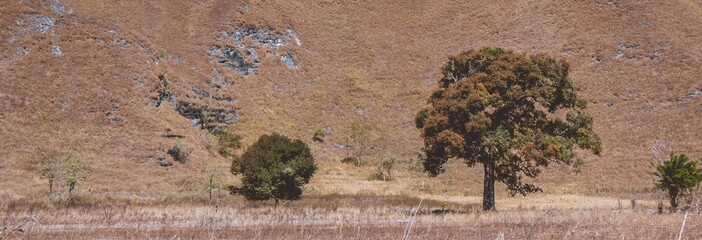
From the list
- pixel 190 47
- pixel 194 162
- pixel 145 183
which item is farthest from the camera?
pixel 190 47

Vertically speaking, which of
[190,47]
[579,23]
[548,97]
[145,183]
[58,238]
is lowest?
[145,183]

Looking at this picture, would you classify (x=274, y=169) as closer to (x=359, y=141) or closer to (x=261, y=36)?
(x=359, y=141)

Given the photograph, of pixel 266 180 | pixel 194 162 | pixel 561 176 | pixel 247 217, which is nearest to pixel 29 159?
pixel 194 162

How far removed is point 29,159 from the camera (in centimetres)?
4262

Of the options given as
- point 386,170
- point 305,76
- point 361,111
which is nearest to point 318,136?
point 361,111

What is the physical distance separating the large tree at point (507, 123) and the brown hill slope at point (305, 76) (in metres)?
17.7

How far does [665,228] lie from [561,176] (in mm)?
46097

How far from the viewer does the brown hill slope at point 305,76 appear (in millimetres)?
48562

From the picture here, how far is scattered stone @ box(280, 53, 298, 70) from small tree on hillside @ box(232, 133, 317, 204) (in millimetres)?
45872

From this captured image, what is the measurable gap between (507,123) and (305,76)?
63679 mm

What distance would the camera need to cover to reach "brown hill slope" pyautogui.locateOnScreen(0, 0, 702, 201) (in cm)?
4856

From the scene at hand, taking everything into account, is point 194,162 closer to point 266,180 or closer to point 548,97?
point 266,180

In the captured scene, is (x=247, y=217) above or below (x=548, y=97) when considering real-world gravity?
below

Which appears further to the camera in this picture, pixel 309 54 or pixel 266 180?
pixel 309 54
